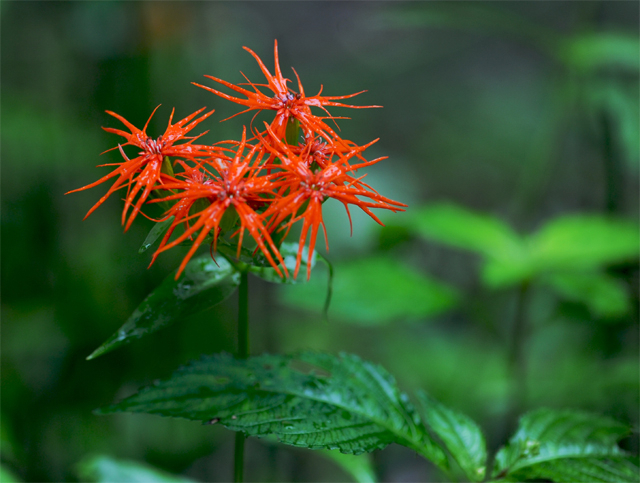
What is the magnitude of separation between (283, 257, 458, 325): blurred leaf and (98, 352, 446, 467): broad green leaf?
0.58 m

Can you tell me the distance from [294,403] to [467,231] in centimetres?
93

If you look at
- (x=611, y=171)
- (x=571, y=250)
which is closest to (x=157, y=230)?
(x=571, y=250)

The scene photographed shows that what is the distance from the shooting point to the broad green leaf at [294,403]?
1.86 ft

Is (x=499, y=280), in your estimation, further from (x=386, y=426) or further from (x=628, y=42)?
(x=628, y=42)

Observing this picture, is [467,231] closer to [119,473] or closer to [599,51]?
[599,51]

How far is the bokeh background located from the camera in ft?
4.69

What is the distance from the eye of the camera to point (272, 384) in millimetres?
628

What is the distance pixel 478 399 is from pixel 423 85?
3043 millimetres

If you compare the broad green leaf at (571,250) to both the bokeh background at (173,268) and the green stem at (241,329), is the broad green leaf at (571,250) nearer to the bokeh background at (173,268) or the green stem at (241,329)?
the bokeh background at (173,268)

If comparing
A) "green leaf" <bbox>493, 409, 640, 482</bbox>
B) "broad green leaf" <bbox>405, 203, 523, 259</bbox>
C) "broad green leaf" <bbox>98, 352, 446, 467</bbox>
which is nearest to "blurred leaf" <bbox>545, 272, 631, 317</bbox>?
"broad green leaf" <bbox>405, 203, 523, 259</bbox>

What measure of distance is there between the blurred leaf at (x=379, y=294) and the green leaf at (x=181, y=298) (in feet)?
2.31

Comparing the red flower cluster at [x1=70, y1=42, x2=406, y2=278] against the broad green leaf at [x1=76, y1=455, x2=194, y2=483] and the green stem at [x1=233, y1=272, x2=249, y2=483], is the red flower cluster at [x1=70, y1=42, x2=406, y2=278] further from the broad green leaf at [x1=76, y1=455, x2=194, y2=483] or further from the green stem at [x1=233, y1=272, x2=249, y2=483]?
the broad green leaf at [x1=76, y1=455, x2=194, y2=483]

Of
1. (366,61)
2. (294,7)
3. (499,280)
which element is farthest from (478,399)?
Answer: (294,7)

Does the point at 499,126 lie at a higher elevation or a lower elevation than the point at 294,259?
higher
